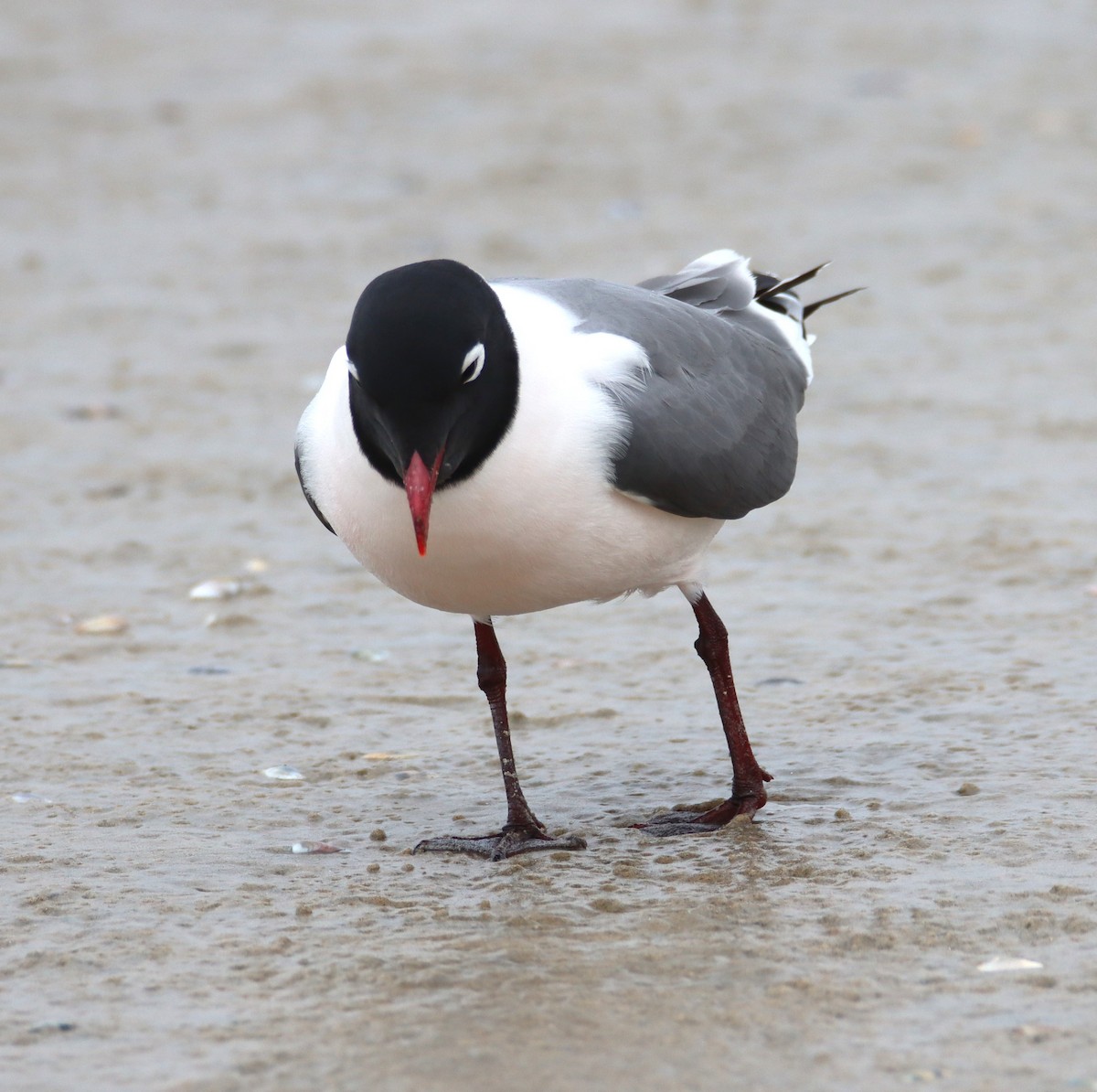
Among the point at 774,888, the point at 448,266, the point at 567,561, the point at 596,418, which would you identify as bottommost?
the point at 774,888

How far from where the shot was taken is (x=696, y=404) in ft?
16.3

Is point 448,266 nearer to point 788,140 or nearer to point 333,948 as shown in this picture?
point 333,948

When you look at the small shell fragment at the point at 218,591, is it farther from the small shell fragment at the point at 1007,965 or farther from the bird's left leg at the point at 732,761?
the small shell fragment at the point at 1007,965

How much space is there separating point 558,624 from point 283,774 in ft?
5.21

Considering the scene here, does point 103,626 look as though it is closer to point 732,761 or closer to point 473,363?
point 732,761

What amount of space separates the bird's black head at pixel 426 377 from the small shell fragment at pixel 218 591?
278 centimetres

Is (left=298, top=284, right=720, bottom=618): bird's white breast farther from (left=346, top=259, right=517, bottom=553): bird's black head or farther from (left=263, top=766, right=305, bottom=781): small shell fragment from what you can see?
(left=263, top=766, right=305, bottom=781): small shell fragment

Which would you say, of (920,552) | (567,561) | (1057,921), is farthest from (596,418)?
(920,552)

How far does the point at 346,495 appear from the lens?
445 centimetres

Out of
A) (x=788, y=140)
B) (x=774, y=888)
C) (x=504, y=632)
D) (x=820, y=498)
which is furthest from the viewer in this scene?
(x=788, y=140)

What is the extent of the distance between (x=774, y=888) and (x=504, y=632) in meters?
2.39

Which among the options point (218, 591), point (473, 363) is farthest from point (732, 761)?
point (218, 591)

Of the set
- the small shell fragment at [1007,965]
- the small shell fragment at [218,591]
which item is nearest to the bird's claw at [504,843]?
the small shell fragment at [1007,965]

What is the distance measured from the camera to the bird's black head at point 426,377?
4047mm
